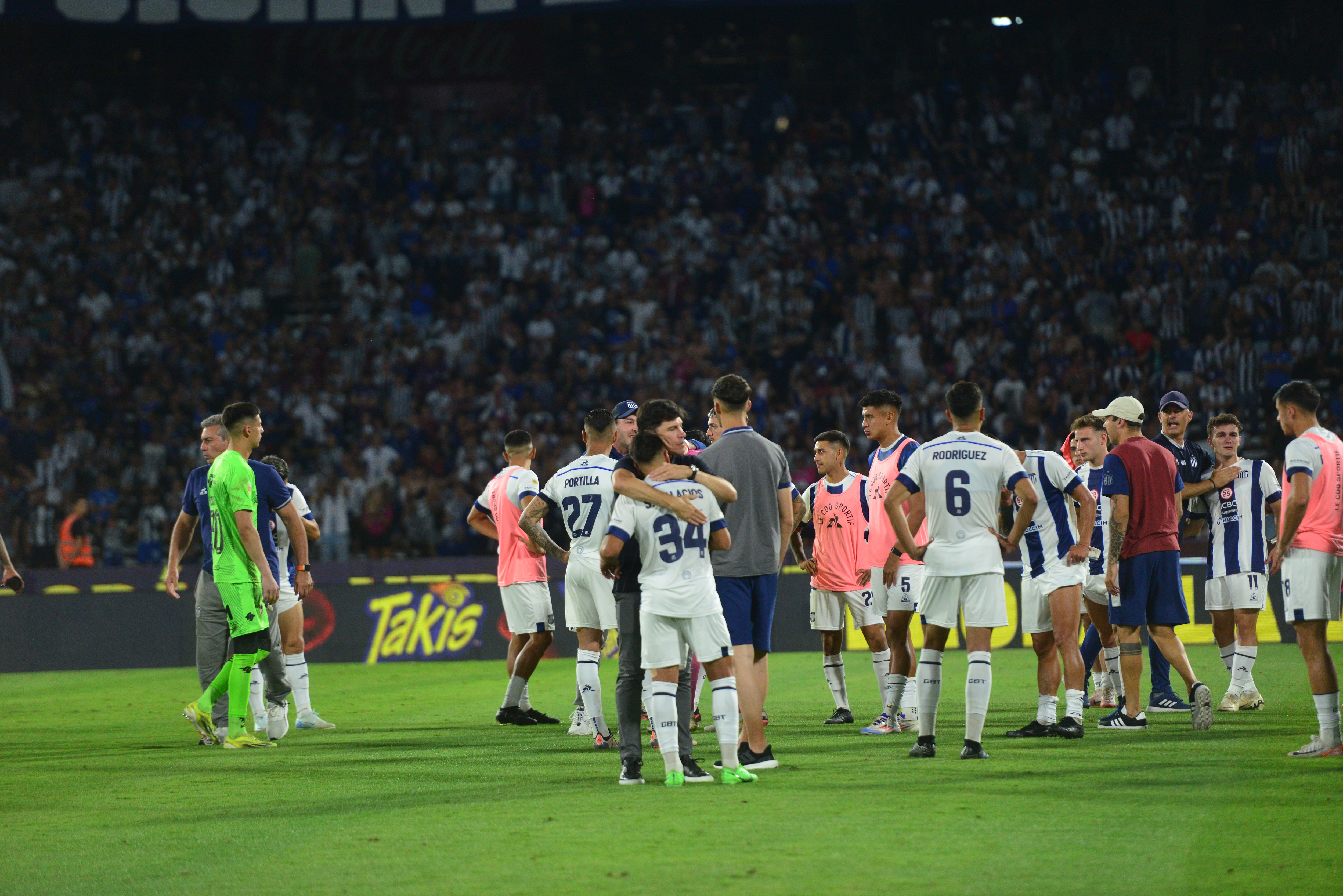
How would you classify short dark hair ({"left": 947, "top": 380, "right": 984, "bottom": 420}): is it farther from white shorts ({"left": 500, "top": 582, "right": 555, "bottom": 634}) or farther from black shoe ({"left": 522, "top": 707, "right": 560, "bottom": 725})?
black shoe ({"left": 522, "top": 707, "right": 560, "bottom": 725})

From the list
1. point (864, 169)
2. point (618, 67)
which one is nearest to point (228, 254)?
point (618, 67)

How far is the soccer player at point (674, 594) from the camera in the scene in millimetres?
8438

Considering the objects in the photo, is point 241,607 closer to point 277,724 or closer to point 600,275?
point 277,724

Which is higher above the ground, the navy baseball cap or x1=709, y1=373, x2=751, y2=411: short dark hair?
the navy baseball cap

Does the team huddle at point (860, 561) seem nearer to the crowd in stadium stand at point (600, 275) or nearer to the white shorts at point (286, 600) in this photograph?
the white shorts at point (286, 600)

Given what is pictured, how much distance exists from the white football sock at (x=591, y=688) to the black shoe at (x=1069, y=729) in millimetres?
3241

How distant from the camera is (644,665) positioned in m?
8.55

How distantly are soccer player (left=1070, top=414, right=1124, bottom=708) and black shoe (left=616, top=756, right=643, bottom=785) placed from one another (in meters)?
4.80

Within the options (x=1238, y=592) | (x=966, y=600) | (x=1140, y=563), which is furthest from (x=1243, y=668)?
(x=966, y=600)

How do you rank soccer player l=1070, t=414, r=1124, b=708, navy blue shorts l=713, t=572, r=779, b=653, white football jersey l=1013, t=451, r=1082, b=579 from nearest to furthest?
navy blue shorts l=713, t=572, r=779, b=653
white football jersey l=1013, t=451, r=1082, b=579
soccer player l=1070, t=414, r=1124, b=708

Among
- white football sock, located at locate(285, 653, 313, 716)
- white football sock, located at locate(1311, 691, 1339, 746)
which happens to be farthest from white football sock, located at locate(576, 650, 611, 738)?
white football sock, located at locate(1311, 691, 1339, 746)

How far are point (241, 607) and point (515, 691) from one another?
99.5 inches

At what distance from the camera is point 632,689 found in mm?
8742

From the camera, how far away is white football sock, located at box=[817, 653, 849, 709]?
1198 cm
